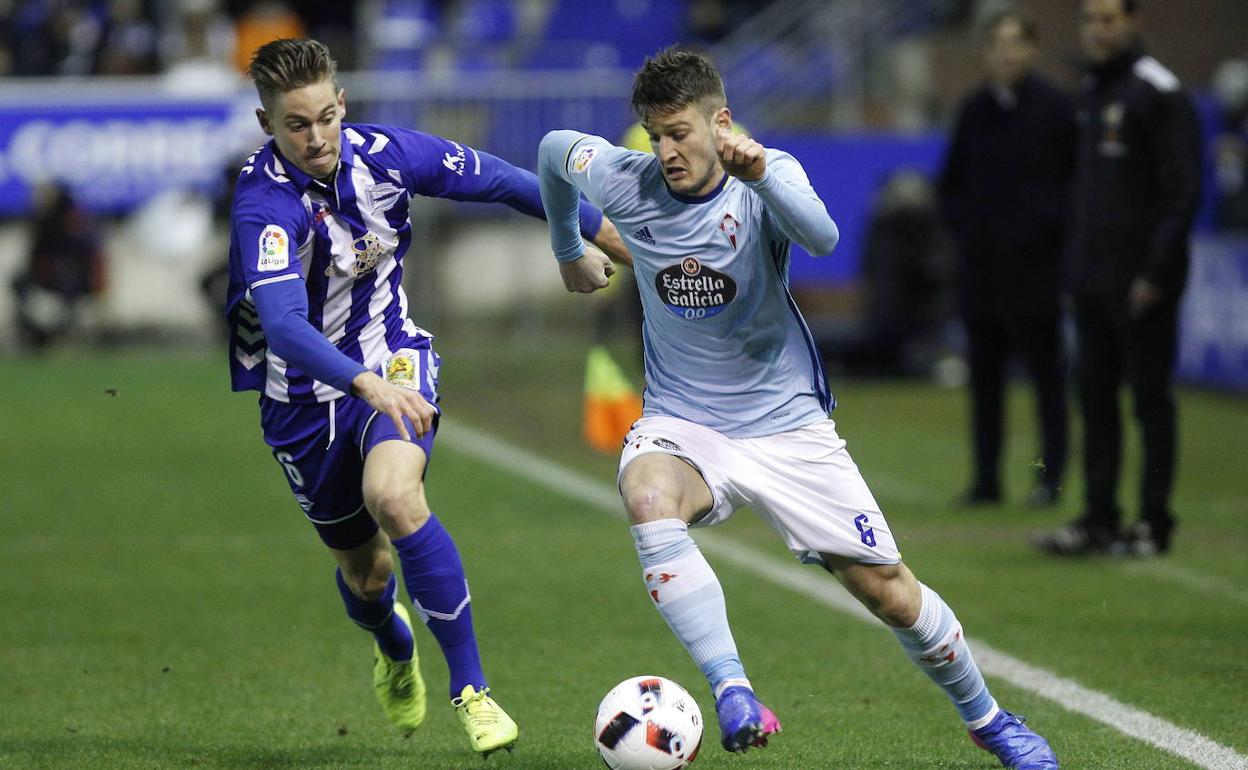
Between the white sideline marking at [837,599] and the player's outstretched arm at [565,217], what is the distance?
2046 mm

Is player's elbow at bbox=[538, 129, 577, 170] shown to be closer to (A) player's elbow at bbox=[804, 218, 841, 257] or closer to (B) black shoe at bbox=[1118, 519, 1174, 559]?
(A) player's elbow at bbox=[804, 218, 841, 257]

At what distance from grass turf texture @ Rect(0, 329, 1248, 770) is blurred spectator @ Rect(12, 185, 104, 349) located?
579cm

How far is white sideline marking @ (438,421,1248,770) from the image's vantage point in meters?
5.17

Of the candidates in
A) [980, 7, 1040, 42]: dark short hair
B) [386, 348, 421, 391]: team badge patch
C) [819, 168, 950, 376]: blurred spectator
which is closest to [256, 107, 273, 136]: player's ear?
[386, 348, 421, 391]: team badge patch

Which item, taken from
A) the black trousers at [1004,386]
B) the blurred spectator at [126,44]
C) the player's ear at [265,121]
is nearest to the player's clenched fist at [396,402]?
the player's ear at [265,121]

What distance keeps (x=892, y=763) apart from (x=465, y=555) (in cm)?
408

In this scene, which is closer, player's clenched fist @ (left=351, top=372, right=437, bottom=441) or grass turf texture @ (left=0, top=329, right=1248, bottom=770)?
player's clenched fist @ (left=351, top=372, right=437, bottom=441)

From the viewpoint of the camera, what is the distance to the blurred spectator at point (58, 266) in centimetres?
1822

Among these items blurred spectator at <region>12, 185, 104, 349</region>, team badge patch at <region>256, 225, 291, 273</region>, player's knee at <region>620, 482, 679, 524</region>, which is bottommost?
blurred spectator at <region>12, 185, 104, 349</region>

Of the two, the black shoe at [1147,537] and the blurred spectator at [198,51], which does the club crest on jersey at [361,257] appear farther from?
the blurred spectator at [198,51]

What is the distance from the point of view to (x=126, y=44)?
2034 centimetres

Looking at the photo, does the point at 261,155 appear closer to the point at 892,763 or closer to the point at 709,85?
the point at 709,85

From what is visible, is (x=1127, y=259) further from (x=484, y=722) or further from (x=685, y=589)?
(x=484, y=722)

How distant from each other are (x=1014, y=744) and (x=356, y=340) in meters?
2.25
